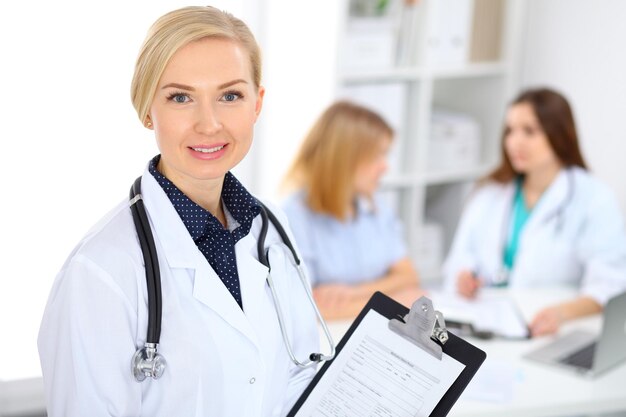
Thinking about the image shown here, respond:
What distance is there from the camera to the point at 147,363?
116 centimetres

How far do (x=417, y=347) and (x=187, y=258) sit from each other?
41cm

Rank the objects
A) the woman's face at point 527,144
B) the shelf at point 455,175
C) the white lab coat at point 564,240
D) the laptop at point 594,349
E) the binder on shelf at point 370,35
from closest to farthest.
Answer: the laptop at point 594,349 < the white lab coat at point 564,240 < the woman's face at point 527,144 < the binder on shelf at point 370,35 < the shelf at point 455,175

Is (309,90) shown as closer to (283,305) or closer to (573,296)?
(573,296)

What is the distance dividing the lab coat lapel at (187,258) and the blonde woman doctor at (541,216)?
1.62 metres

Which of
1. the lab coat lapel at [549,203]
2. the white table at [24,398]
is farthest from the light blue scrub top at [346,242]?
the white table at [24,398]

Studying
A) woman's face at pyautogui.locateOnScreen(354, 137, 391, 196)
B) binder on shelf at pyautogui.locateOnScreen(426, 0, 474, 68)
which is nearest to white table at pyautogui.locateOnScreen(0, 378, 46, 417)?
woman's face at pyautogui.locateOnScreen(354, 137, 391, 196)

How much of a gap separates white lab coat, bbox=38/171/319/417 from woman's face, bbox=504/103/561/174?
1832 mm

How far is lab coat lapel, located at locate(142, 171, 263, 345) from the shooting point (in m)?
1.28

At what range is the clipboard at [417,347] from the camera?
131 centimetres

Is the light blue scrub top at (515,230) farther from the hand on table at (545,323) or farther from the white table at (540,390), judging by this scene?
the white table at (540,390)

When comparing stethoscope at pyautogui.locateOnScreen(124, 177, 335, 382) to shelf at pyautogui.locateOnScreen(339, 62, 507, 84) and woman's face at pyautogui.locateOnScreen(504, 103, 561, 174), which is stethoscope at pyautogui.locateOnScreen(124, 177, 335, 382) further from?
shelf at pyautogui.locateOnScreen(339, 62, 507, 84)

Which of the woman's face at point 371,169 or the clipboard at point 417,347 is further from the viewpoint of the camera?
the woman's face at point 371,169

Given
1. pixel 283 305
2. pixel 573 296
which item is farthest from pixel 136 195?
pixel 573 296

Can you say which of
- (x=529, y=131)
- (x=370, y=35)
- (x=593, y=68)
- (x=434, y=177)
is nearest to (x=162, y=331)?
(x=529, y=131)
